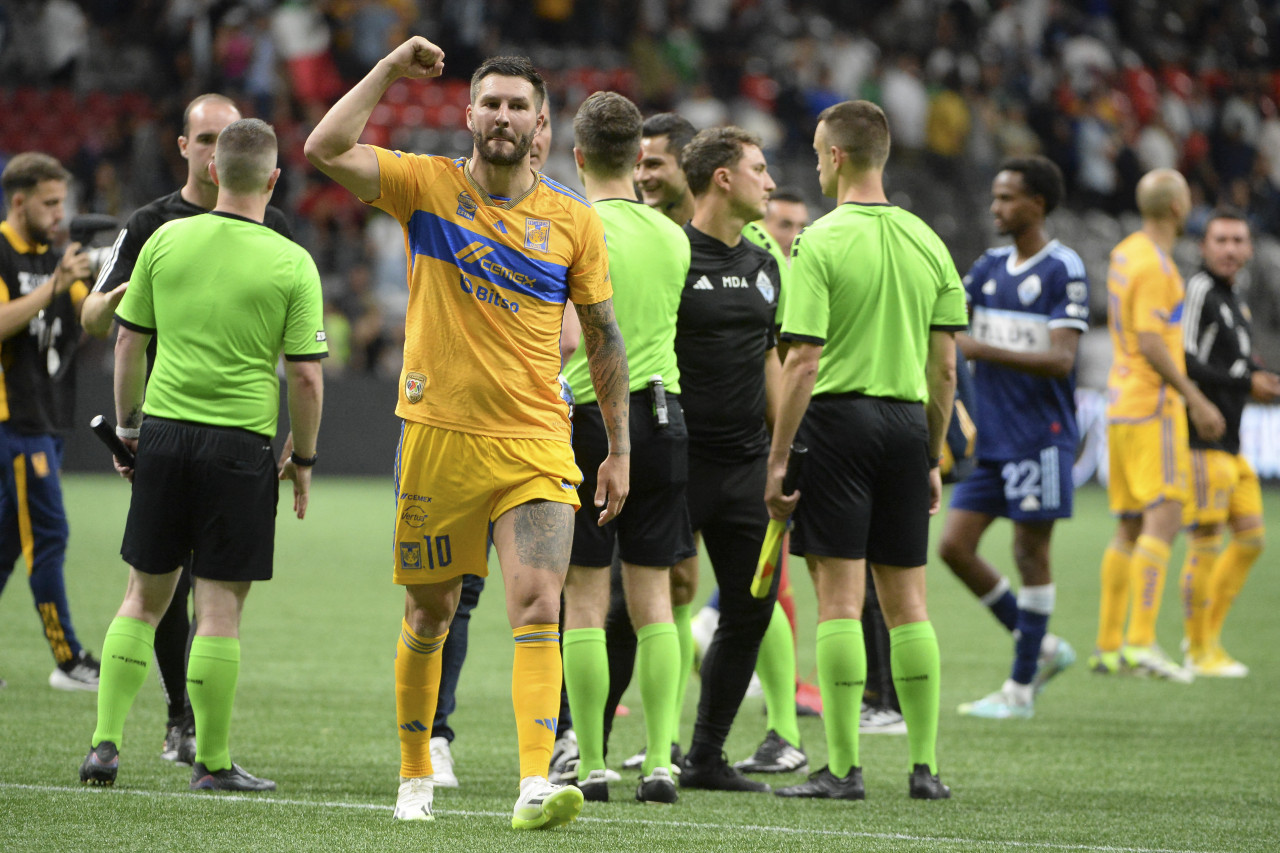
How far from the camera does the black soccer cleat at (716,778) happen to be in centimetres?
547

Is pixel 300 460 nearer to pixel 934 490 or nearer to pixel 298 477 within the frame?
pixel 298 477

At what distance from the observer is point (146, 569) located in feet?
16.3

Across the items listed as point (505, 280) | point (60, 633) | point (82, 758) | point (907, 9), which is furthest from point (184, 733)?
point (907, 9)

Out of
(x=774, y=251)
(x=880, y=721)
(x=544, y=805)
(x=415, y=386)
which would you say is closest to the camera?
(x=544, y=805)

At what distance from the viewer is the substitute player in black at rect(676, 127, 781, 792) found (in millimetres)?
5504

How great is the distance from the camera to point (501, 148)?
14.0 ft

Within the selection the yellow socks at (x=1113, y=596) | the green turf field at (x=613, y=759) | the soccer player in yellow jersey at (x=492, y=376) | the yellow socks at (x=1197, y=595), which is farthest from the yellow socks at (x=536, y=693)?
the yellow socks at (x=1197, y=595)

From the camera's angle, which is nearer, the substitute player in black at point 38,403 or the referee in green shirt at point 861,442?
the referee in green shirt at point 861,442

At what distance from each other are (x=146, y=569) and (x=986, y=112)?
64.7 ft

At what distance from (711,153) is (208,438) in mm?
1981

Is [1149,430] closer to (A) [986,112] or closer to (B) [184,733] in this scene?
(B) [184,733]

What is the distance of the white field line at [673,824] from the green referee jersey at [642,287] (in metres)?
1.39

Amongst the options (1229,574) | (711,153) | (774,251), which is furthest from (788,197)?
(1229,574)

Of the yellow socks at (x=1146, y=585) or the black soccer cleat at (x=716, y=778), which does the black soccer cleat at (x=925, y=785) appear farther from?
the yellow socks at (x=1146, y=585)
